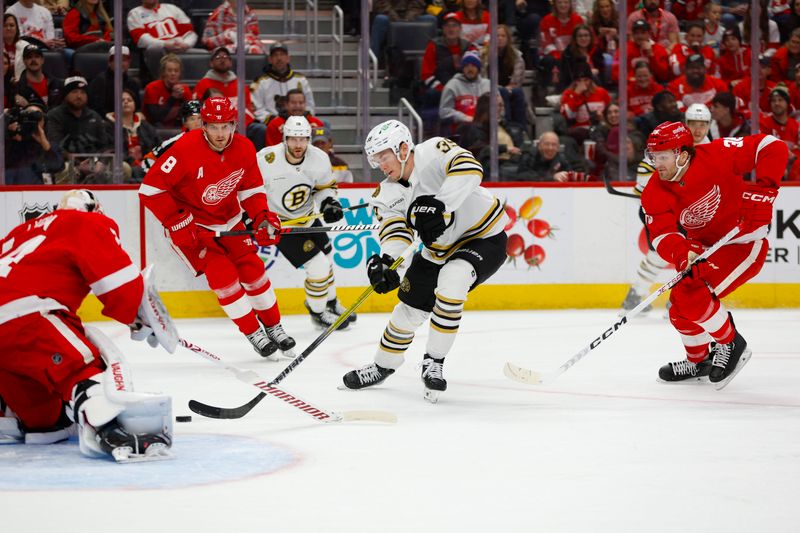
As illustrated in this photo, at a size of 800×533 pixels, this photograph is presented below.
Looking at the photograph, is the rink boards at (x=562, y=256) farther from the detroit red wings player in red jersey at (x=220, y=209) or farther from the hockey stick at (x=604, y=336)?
the hockey stick at (x=604, y=336)

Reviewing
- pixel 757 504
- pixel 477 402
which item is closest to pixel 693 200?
pixel 477 402

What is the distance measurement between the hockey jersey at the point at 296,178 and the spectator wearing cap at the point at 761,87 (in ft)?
9.59

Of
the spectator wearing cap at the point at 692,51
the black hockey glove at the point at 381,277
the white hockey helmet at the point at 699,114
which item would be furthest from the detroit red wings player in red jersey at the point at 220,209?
the spectator wearing cap at the point at 692,51

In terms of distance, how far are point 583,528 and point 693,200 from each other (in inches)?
89.1

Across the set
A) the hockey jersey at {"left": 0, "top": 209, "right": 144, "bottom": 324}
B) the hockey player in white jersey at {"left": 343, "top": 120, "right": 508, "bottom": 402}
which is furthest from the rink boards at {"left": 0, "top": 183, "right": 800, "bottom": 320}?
the hockey jersey at {"left": 0, "top": 209, "right": 144, "bottom": 324}

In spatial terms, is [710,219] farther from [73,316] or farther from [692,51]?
[692,51]

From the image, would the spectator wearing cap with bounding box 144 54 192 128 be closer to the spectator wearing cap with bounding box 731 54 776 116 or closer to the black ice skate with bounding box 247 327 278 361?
the black ice skate with bounding box 247 327 278 361

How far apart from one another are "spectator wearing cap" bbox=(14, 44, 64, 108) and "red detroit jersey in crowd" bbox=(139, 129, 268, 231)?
176cm

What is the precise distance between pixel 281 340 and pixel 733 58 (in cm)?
404

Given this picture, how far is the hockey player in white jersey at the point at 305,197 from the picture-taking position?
645cm

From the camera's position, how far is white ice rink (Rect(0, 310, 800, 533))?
2740mm

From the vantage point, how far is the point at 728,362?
4.61 metres

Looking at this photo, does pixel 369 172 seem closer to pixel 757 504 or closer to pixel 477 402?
pixel 477 402

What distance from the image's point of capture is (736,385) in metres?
4.76
